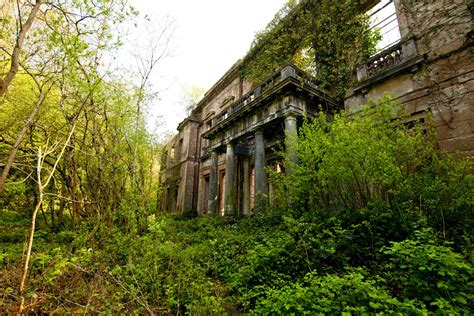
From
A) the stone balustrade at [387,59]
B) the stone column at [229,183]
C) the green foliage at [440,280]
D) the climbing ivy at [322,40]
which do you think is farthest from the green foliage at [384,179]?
the climbing ivy at [322,40]

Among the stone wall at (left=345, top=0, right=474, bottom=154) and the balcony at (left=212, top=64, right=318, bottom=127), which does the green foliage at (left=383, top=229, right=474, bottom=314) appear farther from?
the balcony at (left=212, top=64, right=318, bottom=127)

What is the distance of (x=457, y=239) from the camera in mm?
3652

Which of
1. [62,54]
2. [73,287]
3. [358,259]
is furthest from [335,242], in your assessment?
[62,54]

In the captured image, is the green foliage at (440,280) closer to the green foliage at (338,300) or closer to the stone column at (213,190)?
the green foliage at (338,300)

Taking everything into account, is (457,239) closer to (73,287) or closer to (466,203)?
(466,203)

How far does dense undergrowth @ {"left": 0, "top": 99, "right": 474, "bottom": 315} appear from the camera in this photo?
2.63m

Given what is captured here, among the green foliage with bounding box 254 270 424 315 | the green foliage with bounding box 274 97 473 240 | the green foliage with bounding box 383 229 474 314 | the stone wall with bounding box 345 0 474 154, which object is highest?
the stone wall with bounding box 345 0 474 154

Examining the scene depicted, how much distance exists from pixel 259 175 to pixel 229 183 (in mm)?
2192

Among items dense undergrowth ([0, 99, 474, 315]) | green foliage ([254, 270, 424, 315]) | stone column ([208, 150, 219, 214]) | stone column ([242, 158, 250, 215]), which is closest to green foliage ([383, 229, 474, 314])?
dense undergrowth ([0, 99, 474, 315])

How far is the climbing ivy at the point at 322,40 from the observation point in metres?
8.97

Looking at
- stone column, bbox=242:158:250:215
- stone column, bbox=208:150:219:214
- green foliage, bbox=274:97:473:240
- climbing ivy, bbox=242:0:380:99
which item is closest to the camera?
green foliage, bbox=274:97:473:240

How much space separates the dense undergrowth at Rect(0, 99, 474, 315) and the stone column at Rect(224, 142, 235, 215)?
3.87 meters

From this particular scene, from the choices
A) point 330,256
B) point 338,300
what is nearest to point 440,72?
point 330,256

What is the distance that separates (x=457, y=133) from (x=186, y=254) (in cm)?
753
